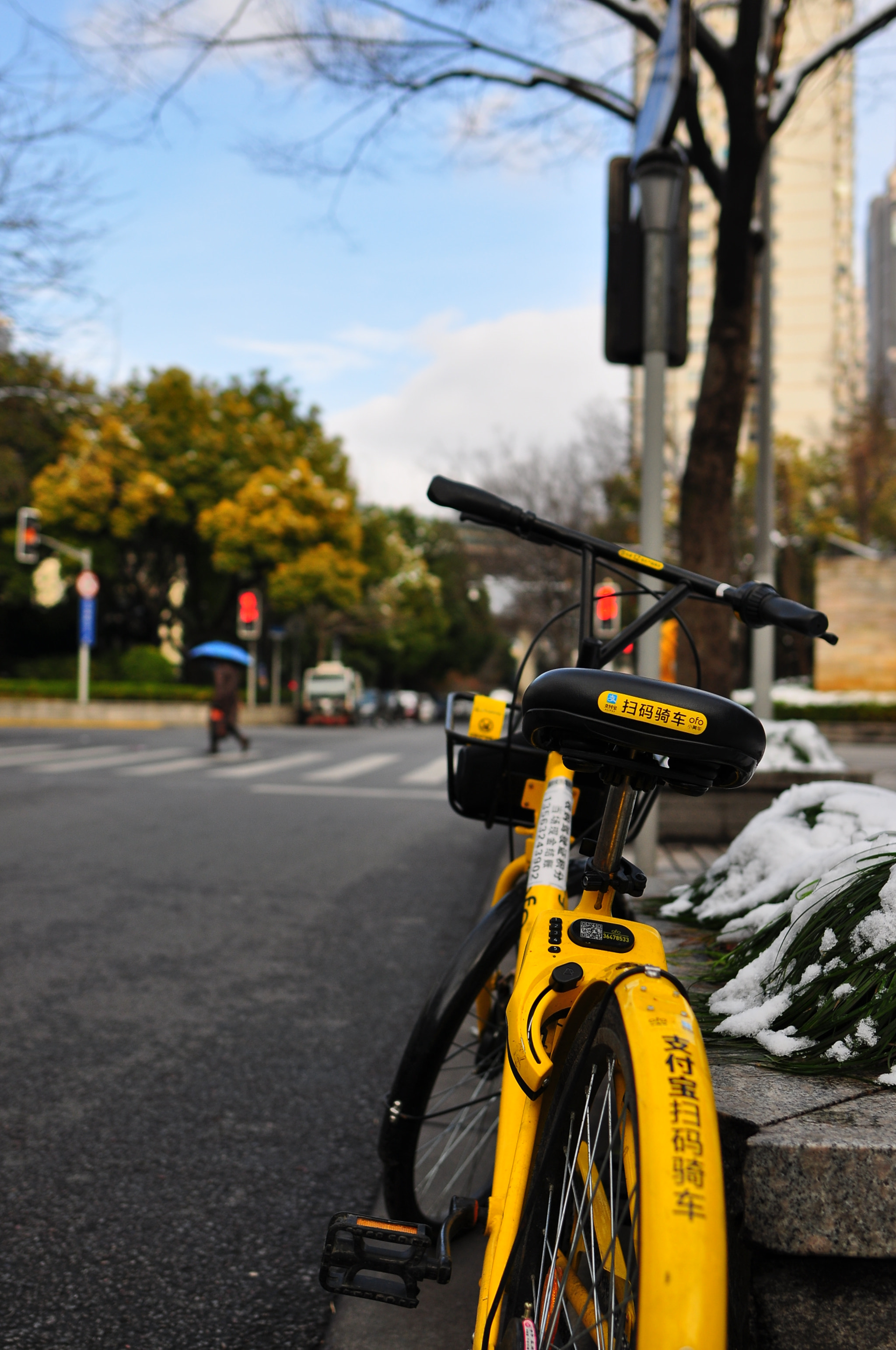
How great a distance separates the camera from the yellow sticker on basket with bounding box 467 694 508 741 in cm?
234

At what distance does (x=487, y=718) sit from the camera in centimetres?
235

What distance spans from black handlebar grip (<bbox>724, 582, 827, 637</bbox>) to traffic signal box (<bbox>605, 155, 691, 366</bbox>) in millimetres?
2742

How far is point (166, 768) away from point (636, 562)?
13.5 metres

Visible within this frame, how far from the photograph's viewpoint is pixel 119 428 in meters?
34.6

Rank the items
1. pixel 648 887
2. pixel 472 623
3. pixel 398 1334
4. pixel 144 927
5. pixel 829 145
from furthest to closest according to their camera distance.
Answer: pixel 829 145 < pixel 472 623 < pixel 144 927 < pixel 648 887 < pixel 398 1334

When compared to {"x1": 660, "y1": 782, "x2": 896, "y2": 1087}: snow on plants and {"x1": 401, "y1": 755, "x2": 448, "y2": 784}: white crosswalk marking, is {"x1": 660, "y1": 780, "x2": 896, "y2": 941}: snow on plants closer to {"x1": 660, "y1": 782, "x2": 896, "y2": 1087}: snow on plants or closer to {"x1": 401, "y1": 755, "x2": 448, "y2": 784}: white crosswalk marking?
{"x1": 660, "y1": 782, "x2": 896, "y2": 1087}: snow on plants

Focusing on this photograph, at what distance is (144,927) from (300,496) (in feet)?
105

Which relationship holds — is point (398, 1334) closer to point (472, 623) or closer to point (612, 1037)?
point (612, 1037)

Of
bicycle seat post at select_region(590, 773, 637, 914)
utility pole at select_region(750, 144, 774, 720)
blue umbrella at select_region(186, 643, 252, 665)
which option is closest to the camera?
bicycle seat post at select_region(590, 773, 637, 914)

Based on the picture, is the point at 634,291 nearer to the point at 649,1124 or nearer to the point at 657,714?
the point at 657,714

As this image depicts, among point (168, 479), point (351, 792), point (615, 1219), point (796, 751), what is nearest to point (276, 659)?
point (168, 479)

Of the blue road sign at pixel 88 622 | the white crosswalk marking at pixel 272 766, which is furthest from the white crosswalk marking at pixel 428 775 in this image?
the blue road sign at pixel 88 622

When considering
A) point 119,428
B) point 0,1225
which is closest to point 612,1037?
point 0,1225

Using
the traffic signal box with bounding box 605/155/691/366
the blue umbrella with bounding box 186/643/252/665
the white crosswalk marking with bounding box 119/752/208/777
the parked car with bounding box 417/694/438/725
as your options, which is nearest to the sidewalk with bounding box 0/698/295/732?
the blue umbrella with bounding box 186/643/252/665
